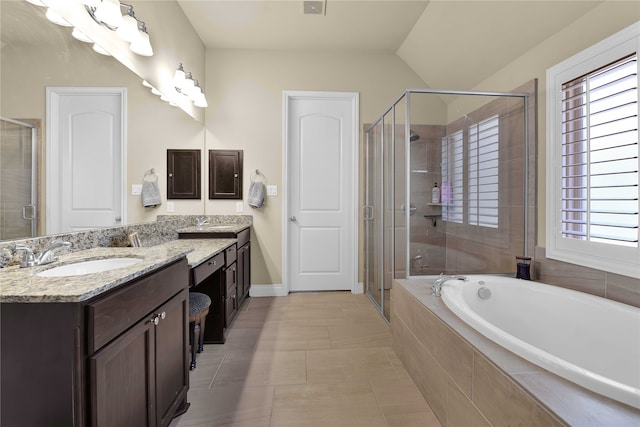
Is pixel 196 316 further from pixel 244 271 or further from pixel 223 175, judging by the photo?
pixel 223 175

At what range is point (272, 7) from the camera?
255 cm

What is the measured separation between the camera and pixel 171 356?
131 centimetres

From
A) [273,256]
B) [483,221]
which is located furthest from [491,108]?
[273,256]

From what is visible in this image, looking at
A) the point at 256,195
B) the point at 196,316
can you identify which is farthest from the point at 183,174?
the point at 196,316

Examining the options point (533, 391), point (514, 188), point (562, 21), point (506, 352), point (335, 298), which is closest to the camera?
point (533, 391)

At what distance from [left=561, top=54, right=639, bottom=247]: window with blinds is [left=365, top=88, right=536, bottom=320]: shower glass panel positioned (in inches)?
12.2

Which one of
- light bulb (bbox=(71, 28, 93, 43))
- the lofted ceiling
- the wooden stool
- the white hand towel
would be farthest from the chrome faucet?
the lofted ceiling

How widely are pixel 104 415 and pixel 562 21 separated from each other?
117 inches

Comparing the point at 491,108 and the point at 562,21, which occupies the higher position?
the point at 562,21

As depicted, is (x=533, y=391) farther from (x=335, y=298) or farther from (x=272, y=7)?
(x=272, y=7)

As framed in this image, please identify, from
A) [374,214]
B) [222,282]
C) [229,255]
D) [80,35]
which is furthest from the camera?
[374,214]

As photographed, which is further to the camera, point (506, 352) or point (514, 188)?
point (514, 188)

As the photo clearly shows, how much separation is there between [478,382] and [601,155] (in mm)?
1444

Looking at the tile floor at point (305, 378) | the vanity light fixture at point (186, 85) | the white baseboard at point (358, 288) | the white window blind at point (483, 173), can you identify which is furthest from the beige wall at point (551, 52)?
the vanity light fixture at point (186, 85)
